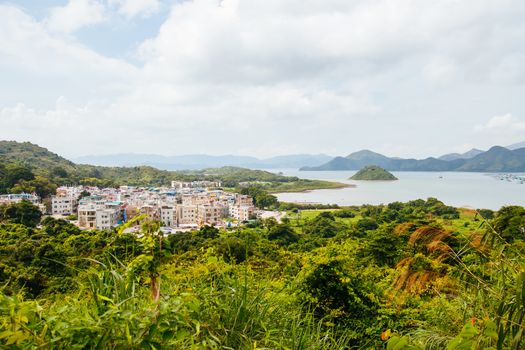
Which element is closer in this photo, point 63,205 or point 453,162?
point 63,205

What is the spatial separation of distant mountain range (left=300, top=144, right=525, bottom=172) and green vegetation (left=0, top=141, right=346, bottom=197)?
71.8m

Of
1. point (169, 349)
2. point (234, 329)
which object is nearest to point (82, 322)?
point (169, 349)

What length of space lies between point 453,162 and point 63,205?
131 m

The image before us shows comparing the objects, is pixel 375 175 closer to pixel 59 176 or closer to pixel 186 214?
pixel 186 214

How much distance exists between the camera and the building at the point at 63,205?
32.1 m

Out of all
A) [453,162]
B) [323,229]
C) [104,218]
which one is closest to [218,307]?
[323,229]

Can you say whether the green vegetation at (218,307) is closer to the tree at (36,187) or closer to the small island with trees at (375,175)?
the tree at (36,187)

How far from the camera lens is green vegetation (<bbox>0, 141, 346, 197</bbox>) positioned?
34000mm

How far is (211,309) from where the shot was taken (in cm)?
154

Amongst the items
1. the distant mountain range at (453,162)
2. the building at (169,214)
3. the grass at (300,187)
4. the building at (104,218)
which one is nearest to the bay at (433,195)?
the grass at (300,187)

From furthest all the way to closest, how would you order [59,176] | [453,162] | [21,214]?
[453,162], [59,176], [21,214]

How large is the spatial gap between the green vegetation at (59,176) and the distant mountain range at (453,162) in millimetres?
71776

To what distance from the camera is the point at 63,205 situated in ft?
107

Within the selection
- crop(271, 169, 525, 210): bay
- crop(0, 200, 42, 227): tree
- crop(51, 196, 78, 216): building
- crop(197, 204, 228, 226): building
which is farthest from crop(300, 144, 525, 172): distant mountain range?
crop(0, 200, 42, 227): tree
